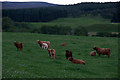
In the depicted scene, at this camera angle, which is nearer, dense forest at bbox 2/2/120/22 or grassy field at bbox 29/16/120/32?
dense forest at bbox 2/2/120/22

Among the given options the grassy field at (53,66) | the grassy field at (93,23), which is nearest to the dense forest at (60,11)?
the grassy field at (53,66)

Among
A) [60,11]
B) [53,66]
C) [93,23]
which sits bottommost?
[53,66]

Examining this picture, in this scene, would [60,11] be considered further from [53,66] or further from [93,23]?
[53,66]

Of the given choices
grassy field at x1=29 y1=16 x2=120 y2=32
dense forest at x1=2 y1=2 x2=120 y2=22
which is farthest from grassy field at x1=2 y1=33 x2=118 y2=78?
grassy field at x1=29 y1=16 x2=120 y2=32

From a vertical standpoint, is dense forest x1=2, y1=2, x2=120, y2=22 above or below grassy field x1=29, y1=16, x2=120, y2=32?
above

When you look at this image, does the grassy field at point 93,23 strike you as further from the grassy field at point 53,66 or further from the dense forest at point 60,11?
the grassy field at point 53,66

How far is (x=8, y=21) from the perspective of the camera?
2899 inches

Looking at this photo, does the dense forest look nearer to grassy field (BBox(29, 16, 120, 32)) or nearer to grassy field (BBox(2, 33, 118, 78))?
grassy field (BBox(2, 33, 118, 78))

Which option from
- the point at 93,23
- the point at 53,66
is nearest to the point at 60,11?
the point at 93,23

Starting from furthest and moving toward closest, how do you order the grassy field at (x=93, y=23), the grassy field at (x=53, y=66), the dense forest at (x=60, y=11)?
1. the grassy field at (x=93, y=23)
2. the dense forest at (x=60, y=11)
3. the grassy field at (x=53, y=66)

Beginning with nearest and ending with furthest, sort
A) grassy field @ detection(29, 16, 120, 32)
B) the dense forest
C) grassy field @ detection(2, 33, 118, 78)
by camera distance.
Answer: grassy field @ detection(2, 33, 118, 78)
the dense forest
grassy field @ detection(29, 16, 120, 32)

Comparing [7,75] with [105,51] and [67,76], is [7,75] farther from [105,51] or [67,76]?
[105,51]

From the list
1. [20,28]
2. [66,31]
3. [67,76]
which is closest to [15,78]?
[67,76]

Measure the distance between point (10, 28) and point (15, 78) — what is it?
69.0 meters
